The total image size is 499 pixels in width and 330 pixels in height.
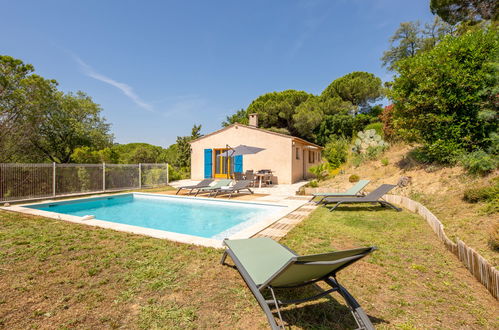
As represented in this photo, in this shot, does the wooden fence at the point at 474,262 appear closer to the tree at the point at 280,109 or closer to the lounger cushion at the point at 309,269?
the lounger cushion at the point at 309,269

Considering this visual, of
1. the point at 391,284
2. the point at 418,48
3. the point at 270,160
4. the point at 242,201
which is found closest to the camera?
the point at 391,284

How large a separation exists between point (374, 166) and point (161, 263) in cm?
1228

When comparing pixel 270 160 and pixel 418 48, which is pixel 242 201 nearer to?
pixel 270 160

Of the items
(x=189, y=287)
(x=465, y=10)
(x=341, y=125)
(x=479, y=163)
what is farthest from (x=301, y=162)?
(x=189, y=287)

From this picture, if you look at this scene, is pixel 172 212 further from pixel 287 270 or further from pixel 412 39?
pixel 412 39

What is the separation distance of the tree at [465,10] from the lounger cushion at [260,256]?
21.7 m

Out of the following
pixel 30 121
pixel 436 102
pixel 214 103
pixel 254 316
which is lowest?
pixel 254 316

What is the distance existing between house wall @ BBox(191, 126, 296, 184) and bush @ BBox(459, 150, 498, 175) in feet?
29.4

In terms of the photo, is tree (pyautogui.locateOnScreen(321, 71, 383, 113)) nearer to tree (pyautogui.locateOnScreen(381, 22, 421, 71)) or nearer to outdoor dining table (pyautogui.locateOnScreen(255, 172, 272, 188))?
tree (pyautogui.locateOnScreen(381, 22, 421, 71))

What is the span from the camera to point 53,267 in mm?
3301

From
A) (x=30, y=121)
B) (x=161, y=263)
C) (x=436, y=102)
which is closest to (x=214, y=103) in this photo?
(x=30, y=121)

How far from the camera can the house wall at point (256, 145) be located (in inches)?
612

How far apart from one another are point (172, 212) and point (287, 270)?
8254mm

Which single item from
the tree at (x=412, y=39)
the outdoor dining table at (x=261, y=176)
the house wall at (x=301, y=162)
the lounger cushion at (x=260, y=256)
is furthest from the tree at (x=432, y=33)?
the lounger cushion at (x=260, y=256)
